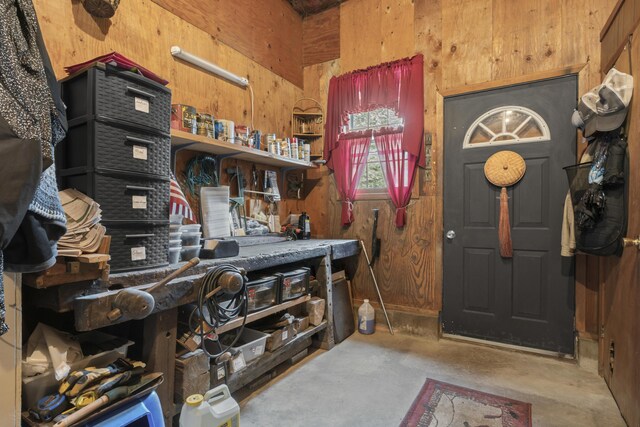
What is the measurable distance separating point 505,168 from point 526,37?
1104 millimetres

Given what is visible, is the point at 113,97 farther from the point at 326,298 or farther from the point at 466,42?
the point at 466,42

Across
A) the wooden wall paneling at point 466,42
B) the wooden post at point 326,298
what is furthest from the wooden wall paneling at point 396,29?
the wooden post at point 326,298

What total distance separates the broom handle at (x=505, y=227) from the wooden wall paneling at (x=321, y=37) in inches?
89.3

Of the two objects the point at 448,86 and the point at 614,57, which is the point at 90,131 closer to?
the point at 448,86

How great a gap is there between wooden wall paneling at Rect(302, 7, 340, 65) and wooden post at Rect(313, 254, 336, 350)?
2.32 m

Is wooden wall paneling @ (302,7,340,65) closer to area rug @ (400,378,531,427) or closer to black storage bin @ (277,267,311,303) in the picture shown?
black storage bin @ (277,267,311,303)

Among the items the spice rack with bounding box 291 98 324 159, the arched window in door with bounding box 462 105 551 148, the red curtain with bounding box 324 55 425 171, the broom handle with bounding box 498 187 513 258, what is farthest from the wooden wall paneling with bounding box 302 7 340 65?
the broom handle with bounding box 498 187 513 258

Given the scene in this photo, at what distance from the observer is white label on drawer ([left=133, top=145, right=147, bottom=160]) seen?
1.53 m

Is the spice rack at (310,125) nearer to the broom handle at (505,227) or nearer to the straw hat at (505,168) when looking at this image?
the straw hat at (505,168)

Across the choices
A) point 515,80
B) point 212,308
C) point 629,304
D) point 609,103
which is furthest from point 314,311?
point 515,80

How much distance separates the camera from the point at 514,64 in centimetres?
282

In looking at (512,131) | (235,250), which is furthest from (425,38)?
(235,250)

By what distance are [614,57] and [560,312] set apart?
1882 mm

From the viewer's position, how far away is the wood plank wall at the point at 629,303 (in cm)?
175
